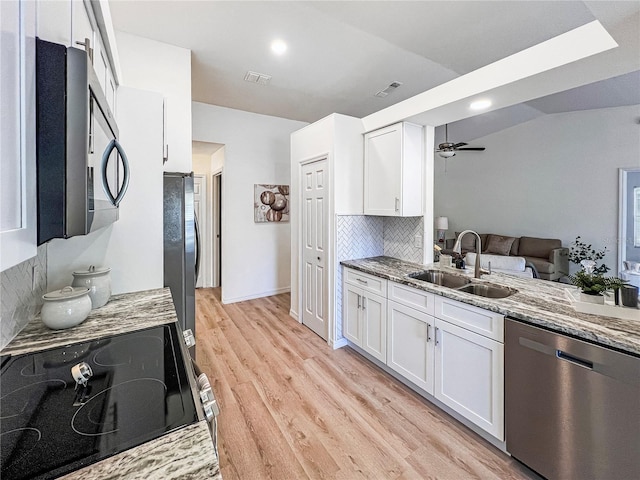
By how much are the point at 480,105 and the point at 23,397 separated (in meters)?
2.96

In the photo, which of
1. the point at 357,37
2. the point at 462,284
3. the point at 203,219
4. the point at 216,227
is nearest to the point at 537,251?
the point at 462,284

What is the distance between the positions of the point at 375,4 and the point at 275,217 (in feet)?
10.8

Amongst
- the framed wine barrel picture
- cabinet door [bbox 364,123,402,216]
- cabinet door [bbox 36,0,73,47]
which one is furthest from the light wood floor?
the framed wine barrel picture

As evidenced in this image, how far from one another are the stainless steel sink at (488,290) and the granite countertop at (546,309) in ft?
0.15

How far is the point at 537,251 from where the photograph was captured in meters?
5.73

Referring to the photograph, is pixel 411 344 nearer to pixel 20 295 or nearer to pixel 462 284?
pixel 462 284

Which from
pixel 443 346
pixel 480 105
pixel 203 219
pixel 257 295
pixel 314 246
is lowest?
pixel 257 295

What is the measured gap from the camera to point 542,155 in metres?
5.95

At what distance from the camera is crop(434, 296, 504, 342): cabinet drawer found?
1.69 meters

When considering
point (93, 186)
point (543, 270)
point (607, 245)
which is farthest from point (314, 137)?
point (607, 245)

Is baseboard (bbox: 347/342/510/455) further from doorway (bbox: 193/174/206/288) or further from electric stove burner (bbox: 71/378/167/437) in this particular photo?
doorway (bbox: 193/174/206/288)

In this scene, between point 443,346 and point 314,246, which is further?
point 314,246

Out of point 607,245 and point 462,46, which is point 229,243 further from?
point 607,245

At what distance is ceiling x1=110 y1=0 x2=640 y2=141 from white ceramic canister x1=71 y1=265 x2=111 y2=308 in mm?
2171
